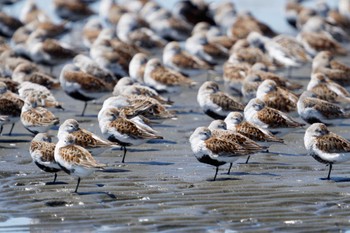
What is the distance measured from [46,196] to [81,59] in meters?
7.22

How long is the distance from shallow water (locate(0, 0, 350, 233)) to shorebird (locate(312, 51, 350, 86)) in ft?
12.4

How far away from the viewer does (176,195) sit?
10.3 meters

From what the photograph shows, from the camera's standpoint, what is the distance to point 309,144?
442 inches

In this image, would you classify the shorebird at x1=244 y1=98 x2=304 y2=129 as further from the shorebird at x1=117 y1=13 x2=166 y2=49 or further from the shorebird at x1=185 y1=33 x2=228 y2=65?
the shorebird at x1=117 y1=13 x2=166 y2=49

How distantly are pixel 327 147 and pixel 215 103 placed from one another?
11.0ft

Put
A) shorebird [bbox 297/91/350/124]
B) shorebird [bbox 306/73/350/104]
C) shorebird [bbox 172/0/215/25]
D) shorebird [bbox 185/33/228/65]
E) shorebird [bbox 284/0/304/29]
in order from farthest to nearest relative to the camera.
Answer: shorebird [bbox 284/0/304/29], shorebird [bbox 172/0/215/25], shorebird [bbox 185/33/228/65], shorebird [bbox 306/73/350/104], shorebird [bbox 297/91/350/124]

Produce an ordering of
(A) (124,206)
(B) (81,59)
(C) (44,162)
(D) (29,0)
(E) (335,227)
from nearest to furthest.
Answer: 1. (E) (335,227)
2. (A) (124,206)
3. (C) (44,162)
4. (B) (81,59)
5. (D) (29,0)

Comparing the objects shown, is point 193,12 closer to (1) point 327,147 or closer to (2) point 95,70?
(2) point 95,70

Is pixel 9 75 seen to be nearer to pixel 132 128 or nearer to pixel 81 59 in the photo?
pixel 81 59

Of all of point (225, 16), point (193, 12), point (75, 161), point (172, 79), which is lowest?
point (193, 12)

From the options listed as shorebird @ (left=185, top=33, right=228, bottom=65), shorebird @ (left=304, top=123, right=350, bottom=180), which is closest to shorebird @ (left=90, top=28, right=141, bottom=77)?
shorebird @ (left=185, top=33, right=228, bottom=65)

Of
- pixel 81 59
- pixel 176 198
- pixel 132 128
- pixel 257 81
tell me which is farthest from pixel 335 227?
pixel 81 59

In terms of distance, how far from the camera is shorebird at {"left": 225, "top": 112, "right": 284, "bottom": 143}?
470 inches

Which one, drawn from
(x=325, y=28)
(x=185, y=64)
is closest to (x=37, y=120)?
(x=185, y=64)
